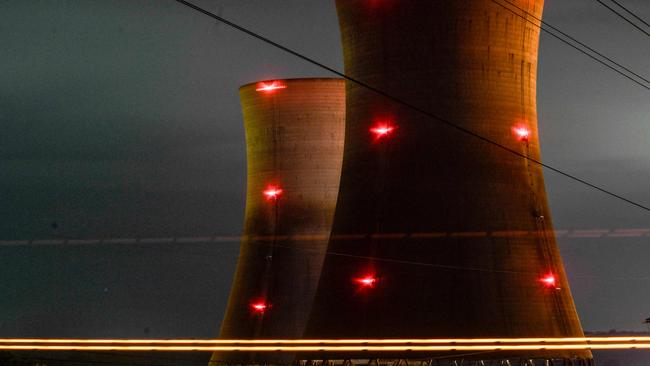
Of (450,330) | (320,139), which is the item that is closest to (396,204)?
(450,330)

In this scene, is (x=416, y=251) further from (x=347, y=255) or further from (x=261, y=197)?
(x=261, y=197)

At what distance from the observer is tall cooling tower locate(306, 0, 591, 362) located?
56.3 ft

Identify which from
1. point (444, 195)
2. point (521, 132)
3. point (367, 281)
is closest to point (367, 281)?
point (367, 281)

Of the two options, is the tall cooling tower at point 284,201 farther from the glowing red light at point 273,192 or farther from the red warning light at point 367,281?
the red warning light at point 367,281

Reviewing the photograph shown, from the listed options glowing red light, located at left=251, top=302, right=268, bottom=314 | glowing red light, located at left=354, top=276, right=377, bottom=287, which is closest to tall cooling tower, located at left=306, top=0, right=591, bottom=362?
glowing red light, located at left=354, top=276, right=377, bottom=287

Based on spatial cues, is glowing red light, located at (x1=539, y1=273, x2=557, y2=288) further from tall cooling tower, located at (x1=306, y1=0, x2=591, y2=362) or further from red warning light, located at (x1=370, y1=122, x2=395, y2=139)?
red warning light, located at (x1=370, y1=122, x2=395, y2=139)

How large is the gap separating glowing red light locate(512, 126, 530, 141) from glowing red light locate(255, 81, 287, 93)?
7.42 m

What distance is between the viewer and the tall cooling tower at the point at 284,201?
24.2 m

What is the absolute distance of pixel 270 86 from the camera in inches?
950

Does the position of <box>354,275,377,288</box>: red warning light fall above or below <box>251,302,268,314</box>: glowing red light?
below

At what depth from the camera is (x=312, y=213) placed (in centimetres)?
2511

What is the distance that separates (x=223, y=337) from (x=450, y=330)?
900 centimetres

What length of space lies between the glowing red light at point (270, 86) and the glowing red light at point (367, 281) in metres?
7.44

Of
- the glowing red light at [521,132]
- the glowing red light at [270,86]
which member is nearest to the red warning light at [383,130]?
the glowing red light at [521,132]
